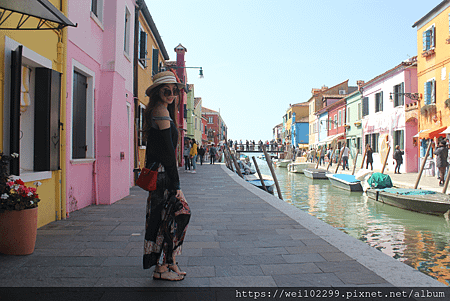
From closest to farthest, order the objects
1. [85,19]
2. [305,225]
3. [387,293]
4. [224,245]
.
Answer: [387,293], [224,245], [305,225], [85,19]

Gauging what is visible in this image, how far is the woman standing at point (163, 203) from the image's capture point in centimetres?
317

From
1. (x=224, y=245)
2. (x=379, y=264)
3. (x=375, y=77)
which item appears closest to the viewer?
(x=379, y=264)

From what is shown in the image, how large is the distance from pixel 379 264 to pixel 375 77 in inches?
1025

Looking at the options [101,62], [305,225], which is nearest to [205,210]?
[305,225]

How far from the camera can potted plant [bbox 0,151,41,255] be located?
389cm

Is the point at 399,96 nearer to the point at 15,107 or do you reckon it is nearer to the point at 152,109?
the point at 15,107

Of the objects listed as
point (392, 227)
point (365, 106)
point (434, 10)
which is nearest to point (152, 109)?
point (392, 227)

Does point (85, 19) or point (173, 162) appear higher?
point (85, 19)

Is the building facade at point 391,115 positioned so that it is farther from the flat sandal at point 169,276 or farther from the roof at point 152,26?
the flat sandal at point 169,276

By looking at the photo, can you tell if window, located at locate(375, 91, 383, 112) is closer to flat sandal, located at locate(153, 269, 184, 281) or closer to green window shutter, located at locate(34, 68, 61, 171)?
green window shutter, located at locate(34, 68, 61, 171)

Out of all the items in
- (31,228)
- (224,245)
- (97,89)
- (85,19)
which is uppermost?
(85,19)

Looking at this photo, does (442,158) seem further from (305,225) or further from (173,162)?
(173,162)

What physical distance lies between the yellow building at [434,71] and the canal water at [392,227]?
6595 mm

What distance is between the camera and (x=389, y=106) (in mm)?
25281
